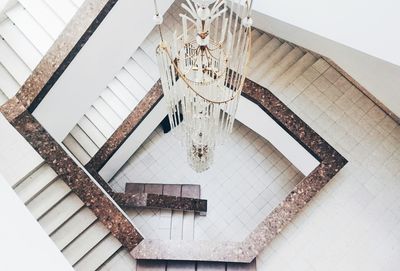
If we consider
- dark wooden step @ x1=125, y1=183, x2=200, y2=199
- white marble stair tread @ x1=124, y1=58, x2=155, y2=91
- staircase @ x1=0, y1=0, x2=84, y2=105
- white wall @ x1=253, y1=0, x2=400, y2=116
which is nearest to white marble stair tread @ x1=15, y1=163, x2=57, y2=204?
staircase @ x1=0, y1=0, x2=84, y2=105

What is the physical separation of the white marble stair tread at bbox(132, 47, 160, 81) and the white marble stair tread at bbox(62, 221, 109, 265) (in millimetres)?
2475

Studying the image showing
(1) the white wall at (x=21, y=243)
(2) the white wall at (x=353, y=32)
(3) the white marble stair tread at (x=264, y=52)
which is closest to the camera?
(1) the white wall at (x=21, y=243)

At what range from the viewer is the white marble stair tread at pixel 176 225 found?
6.69 metres

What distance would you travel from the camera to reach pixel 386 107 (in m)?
6.36

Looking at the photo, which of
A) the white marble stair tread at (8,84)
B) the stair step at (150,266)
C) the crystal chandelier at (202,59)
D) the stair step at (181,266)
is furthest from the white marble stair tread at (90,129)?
the crystal chandelier at (202,59)

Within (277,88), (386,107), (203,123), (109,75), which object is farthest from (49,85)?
(386,107)

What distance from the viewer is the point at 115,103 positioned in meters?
7.04

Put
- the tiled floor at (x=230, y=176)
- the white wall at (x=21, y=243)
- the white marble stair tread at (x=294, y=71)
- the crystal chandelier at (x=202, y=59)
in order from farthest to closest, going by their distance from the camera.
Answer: the tiled floor at (x=230, y=176), the white marble stair tread at (x=294, y=71), the white wall at (x=21, y=243), the crystal chandelier at (x=202, y=59)

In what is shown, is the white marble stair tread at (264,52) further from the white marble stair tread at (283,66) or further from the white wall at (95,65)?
the white wall at (95,65)

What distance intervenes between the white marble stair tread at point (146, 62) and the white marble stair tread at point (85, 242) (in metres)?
2.48

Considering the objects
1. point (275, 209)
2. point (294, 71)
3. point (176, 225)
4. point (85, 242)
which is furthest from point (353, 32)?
point (85, 242)

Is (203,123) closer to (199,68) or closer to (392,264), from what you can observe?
(199,68)

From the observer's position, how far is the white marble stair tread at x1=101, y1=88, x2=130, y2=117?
6.96 meters

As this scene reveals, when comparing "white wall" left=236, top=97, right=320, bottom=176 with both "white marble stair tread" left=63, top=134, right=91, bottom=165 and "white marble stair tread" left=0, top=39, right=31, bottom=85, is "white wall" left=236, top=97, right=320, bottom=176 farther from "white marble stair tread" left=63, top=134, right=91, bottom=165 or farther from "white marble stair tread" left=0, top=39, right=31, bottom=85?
"white marble stair tread" left=0, top=39, right=31, bottom=85
